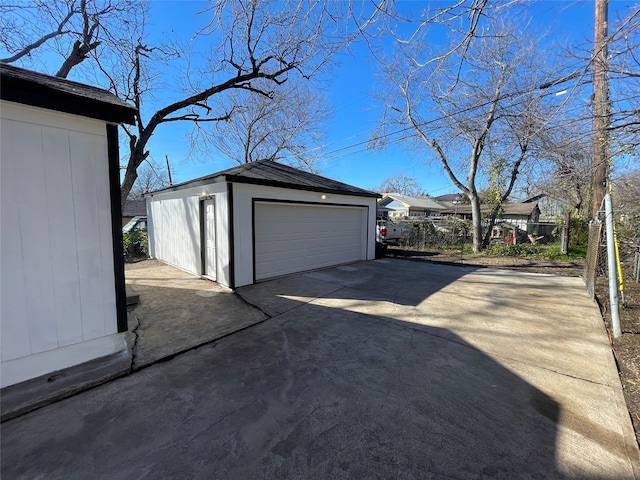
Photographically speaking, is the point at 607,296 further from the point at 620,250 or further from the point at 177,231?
the point at 177,231

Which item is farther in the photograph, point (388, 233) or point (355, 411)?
point (388, 233)

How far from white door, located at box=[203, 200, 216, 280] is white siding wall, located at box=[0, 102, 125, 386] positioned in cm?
377

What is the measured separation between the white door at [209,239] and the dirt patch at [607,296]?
699 cm

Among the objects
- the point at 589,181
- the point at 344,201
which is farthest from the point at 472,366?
the point at 344,201

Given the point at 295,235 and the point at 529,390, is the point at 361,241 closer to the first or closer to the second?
the point at 295,235

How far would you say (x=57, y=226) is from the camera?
267 cm

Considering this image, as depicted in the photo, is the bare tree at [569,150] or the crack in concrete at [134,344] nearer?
the crack in concrete at [134,344]

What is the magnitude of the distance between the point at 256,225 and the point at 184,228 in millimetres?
2647

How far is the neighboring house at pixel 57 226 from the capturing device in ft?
8.06

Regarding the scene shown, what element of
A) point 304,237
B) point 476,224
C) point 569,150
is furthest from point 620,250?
point 304,237

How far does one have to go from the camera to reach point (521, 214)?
27.4m

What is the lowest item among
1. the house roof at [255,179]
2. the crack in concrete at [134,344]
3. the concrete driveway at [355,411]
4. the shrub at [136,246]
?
the concrete driveway at [355,411]

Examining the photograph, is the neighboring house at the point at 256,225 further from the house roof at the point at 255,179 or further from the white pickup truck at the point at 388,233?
the white pickup truck at the point at 388,233


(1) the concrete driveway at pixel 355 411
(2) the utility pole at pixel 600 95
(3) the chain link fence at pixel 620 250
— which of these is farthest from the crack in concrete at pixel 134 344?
(3) the chain link fence at pixel 620 250
